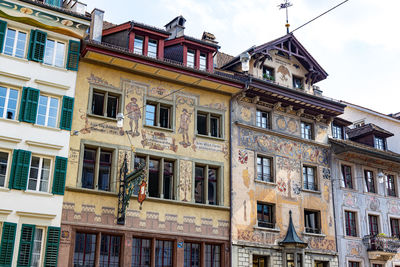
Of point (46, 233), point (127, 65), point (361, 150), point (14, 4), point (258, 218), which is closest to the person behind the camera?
point (46, 233)

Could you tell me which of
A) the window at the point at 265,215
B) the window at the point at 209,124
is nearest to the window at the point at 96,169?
the window at the point at 209,124

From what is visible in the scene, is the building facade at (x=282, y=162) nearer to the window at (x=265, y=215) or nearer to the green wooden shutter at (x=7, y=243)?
the window at (x=265, y=215)

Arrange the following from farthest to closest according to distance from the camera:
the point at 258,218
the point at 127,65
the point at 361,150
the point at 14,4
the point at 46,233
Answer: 1. the point at 361,150
2. the point at 258,218
3. the point at 127,65
4. the point at 14,4
5. the point at 46,233

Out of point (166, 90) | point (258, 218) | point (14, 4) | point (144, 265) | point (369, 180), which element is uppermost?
point (14, 4)

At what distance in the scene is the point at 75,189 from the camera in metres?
21.9

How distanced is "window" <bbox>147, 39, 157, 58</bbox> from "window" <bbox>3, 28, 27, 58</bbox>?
5885 mm

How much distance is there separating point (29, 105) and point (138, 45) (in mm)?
6324

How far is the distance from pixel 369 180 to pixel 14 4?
875 inches

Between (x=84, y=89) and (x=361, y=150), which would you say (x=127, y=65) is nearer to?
(x=84, y=89)

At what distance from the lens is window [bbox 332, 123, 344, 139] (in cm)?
3259

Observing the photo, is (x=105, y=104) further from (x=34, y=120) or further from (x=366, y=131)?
(x=366, y=131)

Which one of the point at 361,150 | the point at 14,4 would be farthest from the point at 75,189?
the point at 361,150

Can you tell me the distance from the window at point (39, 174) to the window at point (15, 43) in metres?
4.49

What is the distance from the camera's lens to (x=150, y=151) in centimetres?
2442
